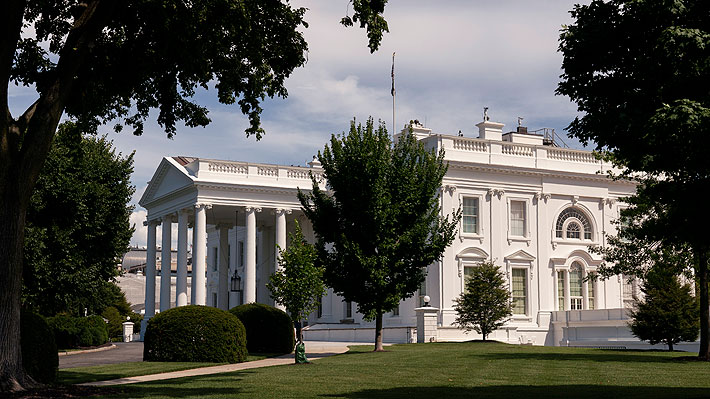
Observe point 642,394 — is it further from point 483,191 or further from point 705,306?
point 483,191

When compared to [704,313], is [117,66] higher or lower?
Result: higher

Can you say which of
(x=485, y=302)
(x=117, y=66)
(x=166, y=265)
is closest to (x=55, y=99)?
(x=117, y=66)

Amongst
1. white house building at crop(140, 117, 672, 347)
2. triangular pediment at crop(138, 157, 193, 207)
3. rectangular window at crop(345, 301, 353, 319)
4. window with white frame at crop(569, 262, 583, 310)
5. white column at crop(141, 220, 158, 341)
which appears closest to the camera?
white house building at crop(140, 117, 672, 347)

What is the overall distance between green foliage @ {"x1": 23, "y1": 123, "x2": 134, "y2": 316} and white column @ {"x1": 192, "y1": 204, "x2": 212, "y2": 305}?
10.1 metres

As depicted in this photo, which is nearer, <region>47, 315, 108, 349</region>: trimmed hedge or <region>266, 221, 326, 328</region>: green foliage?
<region>266, 221, 326, 328</region>: green foliage

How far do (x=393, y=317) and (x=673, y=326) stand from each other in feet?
Result: 58.5

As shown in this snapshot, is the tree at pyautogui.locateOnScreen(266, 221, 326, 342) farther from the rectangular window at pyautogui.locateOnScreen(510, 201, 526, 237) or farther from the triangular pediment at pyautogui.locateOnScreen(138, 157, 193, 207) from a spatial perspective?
the triangular pediment at pyautogui.locateOnScreen(138, 157, 193, 207)

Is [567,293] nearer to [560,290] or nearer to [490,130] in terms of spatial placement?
[560,290]

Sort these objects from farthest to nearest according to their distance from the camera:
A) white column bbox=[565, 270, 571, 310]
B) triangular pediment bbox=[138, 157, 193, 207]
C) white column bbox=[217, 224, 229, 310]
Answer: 1. white column bbox=[217, 224, 229, 310]
2. triangular pediment bbox=[138, 157, 193, 207]
3. white column bbox=[565, 270, 571, 310]

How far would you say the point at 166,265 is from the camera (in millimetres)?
57062

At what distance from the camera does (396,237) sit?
31.3 metres

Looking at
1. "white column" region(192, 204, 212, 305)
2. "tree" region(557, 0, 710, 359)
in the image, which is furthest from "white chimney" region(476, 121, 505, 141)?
"tree" region(557, 0, 710, 359)

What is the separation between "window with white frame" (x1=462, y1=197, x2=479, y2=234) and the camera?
4803 cm

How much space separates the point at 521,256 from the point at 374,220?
2041cm
